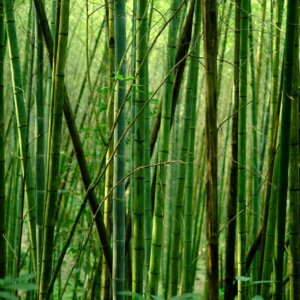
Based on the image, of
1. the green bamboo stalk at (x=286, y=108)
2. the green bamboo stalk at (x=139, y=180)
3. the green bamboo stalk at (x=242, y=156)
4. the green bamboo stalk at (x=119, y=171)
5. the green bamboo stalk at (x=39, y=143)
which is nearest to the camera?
the green bamboo stalk at (x=286, y=108)

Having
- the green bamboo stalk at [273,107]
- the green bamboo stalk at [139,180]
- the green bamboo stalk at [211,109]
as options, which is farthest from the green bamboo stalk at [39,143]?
the green bamboo stalk at [211,109]

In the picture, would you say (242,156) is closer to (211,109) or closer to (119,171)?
(119,171)

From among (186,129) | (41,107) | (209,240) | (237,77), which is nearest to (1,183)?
(41,107)

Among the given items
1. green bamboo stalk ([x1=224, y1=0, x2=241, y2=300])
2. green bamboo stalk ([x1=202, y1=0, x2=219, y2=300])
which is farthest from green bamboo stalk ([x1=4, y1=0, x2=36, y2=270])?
green bamboo stalk ([x1=202, y1=0, x2=219, y2=300])

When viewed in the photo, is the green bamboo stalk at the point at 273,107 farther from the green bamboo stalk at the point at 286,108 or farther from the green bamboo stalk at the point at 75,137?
the green bamboo stalk at the point at 75,137

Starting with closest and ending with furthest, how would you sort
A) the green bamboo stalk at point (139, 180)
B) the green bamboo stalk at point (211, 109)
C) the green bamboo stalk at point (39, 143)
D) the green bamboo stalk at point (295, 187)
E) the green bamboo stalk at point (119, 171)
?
the green bamboo stalk at point (211, 109) < the green bamboo stalk at point (295, 187) < the green bamboo stalk at point (119, 171) < the green bamboo stalk at point (139, 180) < the green bamboo stalk at point (39, 143)

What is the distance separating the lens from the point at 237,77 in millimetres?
2105

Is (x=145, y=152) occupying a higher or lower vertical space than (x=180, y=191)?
higher

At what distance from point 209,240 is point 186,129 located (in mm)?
1032

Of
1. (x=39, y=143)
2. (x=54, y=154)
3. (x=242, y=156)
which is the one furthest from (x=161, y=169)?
(x=54, y=154)

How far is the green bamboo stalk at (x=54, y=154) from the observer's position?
1.68 metres

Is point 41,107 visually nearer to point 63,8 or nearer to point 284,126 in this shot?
point 63,8

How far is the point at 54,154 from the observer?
1.74 m

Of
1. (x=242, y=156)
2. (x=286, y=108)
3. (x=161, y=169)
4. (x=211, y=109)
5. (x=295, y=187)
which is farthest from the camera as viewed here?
(x=242, y=156)
